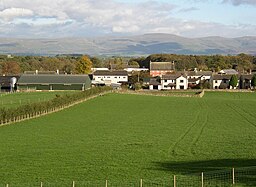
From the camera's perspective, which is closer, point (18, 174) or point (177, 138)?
point (18, 174)

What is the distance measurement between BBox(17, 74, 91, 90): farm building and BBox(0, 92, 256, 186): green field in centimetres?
4873

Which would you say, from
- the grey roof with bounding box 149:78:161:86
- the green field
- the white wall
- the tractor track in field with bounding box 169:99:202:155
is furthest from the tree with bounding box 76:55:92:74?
the tractor track in field with bounding box 169:99:202:155

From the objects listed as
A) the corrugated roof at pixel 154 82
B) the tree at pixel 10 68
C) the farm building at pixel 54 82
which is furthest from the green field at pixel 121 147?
the tree at pixel 10 68

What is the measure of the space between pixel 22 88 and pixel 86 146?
72.0m

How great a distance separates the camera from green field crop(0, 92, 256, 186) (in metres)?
20.2

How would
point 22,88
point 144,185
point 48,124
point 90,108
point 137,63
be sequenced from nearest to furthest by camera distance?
point 144,185, point 48,124, point 90,108, point 22,88, point 137,63

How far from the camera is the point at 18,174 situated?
1975cm

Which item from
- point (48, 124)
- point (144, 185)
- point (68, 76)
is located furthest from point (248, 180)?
point (68, 76)

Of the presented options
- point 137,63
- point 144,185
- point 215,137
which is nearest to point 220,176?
point 144,185

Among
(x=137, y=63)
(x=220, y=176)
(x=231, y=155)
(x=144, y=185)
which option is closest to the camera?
(x=144, y=185)

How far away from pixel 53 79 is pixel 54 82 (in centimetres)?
124

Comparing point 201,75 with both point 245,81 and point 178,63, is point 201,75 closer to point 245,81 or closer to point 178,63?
point 245,81

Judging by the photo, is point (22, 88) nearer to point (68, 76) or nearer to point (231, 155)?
point (68, 76)

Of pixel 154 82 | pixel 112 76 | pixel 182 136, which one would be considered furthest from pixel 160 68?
pixel 182 136
